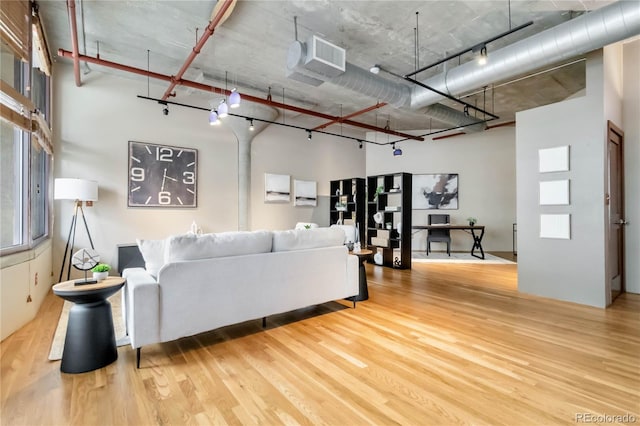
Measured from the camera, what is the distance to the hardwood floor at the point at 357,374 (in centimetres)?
178

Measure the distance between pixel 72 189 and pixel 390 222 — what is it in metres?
5.57

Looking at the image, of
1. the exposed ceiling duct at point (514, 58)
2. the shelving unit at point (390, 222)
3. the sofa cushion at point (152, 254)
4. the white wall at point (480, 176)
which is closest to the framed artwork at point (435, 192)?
the white wall at point (480, 176)

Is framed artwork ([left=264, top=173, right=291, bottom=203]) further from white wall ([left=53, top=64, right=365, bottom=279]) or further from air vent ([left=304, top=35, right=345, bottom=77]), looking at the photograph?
air vent ([left=304, top=35, right=345, bottom=77])

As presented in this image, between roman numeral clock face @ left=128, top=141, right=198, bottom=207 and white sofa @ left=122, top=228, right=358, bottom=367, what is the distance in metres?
3.37

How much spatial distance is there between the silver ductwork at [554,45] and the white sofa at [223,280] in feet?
9.36

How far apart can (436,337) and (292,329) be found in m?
1.37

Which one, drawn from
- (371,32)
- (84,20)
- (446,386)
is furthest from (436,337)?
(84,20)

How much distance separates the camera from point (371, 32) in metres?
4.09

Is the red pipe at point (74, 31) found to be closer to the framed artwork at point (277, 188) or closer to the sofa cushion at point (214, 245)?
the sofa cushion at point (214, 245)

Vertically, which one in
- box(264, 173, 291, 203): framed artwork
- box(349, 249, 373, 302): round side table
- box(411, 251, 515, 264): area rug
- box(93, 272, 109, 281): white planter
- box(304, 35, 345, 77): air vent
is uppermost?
box(304, 35, 345, 77): air vent

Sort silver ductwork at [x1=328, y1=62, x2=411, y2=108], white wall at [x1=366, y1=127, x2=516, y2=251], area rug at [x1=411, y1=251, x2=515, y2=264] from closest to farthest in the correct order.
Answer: silver ductwork at [x1=328, y1=62, x2=411, y2=108], area rug at [x1=411, y1=251, x2=515, y2=264], white wall at [x1=366, y1=127, x2=516, y2=251]

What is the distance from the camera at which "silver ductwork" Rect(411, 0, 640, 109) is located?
2969 mm

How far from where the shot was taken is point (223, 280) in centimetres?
270

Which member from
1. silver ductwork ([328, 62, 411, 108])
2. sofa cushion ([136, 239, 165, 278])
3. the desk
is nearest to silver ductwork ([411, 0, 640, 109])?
silver ductwork ([328, 62, 411, 108])
